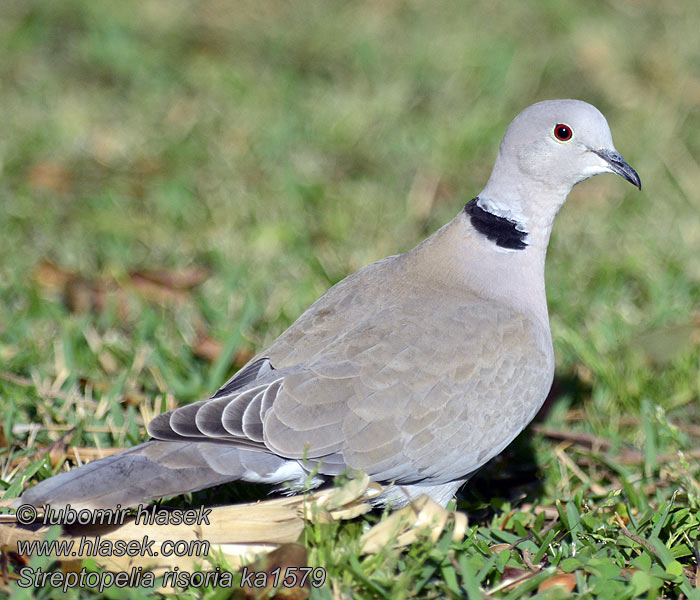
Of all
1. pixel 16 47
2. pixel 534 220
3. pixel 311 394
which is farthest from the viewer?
pixel 16 47

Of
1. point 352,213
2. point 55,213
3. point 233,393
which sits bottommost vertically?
point 55,213

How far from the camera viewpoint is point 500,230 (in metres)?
3.39

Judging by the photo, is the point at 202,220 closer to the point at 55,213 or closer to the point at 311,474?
the point at 55,213

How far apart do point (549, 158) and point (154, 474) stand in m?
1.76

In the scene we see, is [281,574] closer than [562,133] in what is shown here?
Yes

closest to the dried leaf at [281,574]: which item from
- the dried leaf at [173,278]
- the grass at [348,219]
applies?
the grass at [348,219]

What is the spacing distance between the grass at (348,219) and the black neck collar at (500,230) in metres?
0.79

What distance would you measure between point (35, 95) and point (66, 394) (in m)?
3.41

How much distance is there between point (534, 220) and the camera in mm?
3408

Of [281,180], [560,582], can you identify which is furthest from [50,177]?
[560,582]

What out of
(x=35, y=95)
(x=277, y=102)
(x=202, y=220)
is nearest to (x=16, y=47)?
(x=35, y=95)

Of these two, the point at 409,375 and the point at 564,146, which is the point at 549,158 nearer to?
the point at 564,146

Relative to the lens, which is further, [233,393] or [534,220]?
[534,220]

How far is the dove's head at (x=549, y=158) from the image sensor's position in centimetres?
338
